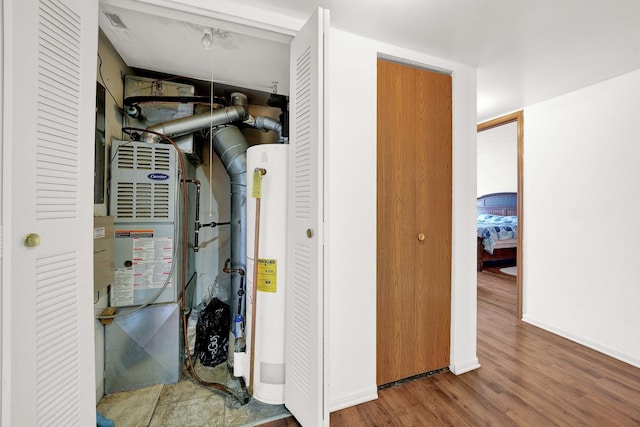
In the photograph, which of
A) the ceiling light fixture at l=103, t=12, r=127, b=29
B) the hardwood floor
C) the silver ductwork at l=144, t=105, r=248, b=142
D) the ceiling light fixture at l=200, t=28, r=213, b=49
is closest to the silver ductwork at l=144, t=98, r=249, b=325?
the silver ductwork at l=144, t=105, r=248, b=142

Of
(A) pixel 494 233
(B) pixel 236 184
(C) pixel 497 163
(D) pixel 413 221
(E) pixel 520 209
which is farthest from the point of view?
(C) pixel 497 163

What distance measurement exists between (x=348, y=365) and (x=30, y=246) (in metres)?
1.60

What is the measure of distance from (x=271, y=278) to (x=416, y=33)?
5.79 feet

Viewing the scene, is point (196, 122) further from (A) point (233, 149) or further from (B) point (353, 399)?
(B) point (353, 399)

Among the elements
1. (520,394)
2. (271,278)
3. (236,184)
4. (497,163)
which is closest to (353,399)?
(271,278)

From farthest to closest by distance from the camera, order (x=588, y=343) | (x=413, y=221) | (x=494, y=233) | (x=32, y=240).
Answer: (x=494, y=233) → (x=588, y=343) → (x=413, y=221) → (x=32, y=240)

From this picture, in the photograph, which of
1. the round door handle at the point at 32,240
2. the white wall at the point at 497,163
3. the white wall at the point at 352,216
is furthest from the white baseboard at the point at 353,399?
the white wall at the point at 497,163

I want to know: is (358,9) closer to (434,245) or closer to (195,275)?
(434,245)

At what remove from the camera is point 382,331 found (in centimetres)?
175

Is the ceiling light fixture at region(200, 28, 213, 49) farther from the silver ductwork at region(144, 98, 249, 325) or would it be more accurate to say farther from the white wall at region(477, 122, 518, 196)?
the white wall at region(477, 122, 518, 196)

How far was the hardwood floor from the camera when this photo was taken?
1511mm

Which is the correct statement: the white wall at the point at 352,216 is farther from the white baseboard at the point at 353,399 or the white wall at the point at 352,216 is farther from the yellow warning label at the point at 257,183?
the yellow warning label at the point at 257,183

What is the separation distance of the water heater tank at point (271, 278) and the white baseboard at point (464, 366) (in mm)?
1268

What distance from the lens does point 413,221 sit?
6.06ft
